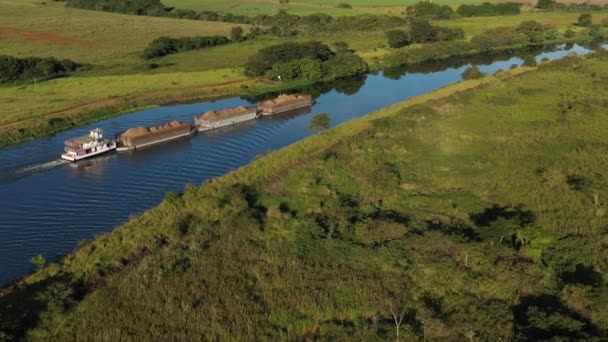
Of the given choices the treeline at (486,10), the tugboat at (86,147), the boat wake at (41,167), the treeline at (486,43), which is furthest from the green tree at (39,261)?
the treeline at (486,10)

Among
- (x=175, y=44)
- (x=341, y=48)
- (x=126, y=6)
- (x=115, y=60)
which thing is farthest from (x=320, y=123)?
(x=126, y=6)

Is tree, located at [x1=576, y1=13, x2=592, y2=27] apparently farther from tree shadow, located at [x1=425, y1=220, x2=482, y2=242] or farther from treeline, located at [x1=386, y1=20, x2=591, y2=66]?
tree shadow, located at [x1=425, y1=220, x2=482, y2=242]

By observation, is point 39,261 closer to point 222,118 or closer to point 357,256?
point 357,256

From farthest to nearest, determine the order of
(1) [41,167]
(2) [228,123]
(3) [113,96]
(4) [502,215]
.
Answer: (3) [113,96]
(2) [228,123]
(1) [41,167]
(4) [502,215]

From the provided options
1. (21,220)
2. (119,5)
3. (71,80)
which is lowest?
(21,220)

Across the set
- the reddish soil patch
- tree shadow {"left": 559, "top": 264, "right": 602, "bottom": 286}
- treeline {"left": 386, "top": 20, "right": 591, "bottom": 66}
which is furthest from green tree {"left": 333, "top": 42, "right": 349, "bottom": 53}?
tree shadow {"left": 559, "top": 264, "right": 602, "bottom": 286}

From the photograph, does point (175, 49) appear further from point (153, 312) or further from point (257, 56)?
point (153, 312)

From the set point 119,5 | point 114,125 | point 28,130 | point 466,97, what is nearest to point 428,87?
point 466,97

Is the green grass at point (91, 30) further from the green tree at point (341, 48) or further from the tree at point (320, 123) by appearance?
the tree at point (320, 123)
